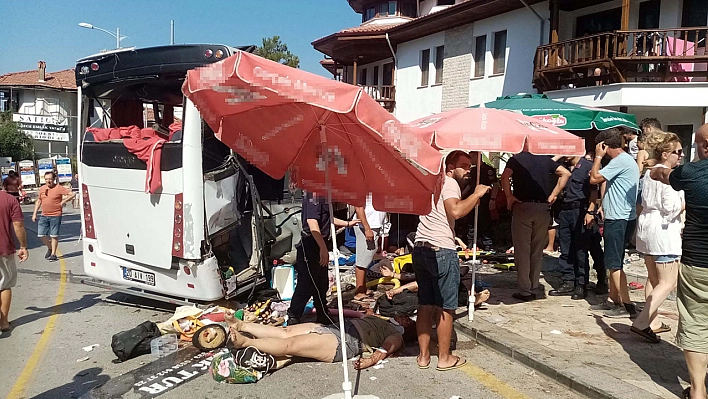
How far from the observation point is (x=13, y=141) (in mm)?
40531

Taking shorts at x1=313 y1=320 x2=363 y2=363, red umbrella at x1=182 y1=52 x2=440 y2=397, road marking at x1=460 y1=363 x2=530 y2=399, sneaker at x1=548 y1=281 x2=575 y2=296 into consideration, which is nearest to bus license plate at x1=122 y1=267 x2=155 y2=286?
shorts at x1=313 y1=320 x2=363 y2=363

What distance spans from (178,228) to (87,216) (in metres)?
1.77

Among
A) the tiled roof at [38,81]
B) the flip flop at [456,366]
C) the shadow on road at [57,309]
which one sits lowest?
the shadow on road at [57,309]

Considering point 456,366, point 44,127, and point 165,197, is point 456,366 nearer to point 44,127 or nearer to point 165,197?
point 165,197

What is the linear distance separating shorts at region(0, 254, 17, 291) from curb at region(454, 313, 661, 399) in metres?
5.35

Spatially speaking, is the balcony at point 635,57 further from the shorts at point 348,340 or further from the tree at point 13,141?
the tree at point 13,141

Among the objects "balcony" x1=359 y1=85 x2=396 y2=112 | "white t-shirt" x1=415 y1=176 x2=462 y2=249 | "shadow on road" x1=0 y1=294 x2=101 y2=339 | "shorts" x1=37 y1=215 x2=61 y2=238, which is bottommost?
"shadow on road" x1=0 y1=294 x2=101 y2=339

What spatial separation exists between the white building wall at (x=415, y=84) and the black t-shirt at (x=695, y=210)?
18318mm

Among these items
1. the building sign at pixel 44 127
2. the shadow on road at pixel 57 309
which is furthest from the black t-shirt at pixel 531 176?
the building sign at pixel 44 127

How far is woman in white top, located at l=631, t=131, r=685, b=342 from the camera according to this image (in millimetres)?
4859

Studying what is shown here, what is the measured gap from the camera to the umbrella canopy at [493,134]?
16.5 ft

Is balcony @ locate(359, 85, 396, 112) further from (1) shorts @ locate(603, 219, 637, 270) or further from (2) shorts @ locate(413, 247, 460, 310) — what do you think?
(2) shorts @ locate(413, 247, 460, 310)

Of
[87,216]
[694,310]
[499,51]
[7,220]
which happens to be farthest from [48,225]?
[499,51]

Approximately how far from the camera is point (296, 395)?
4434mm
